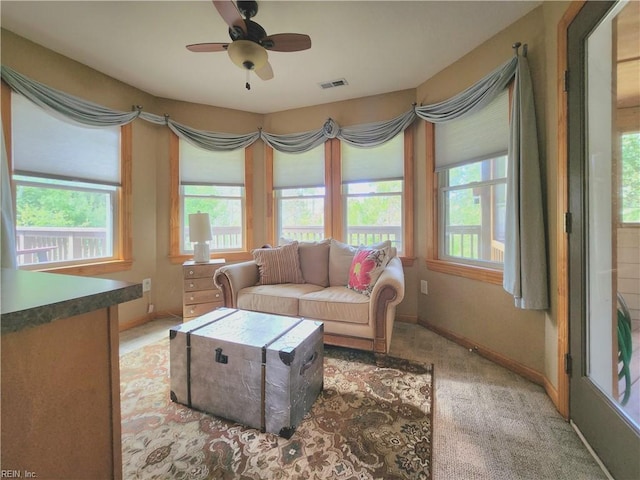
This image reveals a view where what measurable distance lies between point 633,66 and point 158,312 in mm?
4156

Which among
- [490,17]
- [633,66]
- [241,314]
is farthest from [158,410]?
[490,17]

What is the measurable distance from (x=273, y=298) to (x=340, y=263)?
0.78m

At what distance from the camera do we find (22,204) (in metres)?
2.29

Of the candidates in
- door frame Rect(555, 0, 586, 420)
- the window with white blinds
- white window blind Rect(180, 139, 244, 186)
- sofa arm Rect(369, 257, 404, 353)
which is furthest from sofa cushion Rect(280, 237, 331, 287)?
door frame Rect(555, 0, 586, 420)

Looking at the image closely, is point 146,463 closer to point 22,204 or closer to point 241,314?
point 241,314

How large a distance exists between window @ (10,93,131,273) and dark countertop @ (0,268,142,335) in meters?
2.16

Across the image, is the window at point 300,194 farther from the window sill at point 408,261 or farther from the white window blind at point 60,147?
the white window blind at point 60,147

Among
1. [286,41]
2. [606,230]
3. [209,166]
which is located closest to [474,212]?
[606,230]

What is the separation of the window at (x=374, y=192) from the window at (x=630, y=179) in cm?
200

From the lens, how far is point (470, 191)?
2545mm

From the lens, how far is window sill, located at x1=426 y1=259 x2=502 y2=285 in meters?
2.23

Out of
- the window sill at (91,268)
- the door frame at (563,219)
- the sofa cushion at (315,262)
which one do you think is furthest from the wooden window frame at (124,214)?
the door frame at (563,219)

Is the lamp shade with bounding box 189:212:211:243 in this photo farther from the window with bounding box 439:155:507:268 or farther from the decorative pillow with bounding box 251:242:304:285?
the window with bounding box 439:155:507:268

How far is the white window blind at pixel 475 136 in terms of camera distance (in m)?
2.18
